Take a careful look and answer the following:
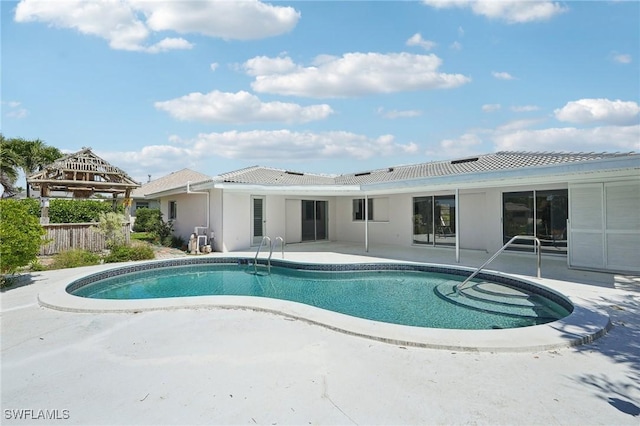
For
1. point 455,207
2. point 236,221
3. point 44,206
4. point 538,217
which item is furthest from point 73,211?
point 538,217

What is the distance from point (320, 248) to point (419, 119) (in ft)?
28.6

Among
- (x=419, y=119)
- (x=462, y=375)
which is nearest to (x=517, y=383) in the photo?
(x=462, y=375)

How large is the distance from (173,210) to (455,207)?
15.2 m

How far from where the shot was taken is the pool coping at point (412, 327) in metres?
4.49

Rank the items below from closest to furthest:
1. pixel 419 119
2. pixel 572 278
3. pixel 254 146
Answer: pixel 572 278, pixel 419 119, pixel 254 146

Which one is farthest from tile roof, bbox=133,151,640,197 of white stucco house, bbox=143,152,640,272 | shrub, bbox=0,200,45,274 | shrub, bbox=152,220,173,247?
shrub, bbox=0,200,45,274

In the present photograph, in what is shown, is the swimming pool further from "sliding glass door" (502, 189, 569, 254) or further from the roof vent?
the roof vent

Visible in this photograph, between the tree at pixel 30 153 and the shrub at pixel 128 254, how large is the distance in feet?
58.1

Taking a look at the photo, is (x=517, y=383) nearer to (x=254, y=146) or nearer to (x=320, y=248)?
(x=320, y=248)

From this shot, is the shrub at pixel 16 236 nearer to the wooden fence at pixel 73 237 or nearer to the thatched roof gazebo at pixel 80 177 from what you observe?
the wooden fence at pixel 73 237

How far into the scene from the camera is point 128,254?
40.2 feet

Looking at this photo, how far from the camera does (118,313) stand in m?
6.20

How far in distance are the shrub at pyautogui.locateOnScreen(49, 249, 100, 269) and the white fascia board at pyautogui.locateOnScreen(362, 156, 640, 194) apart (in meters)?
10.8

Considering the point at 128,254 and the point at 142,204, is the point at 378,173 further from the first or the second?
the point at 142,204
